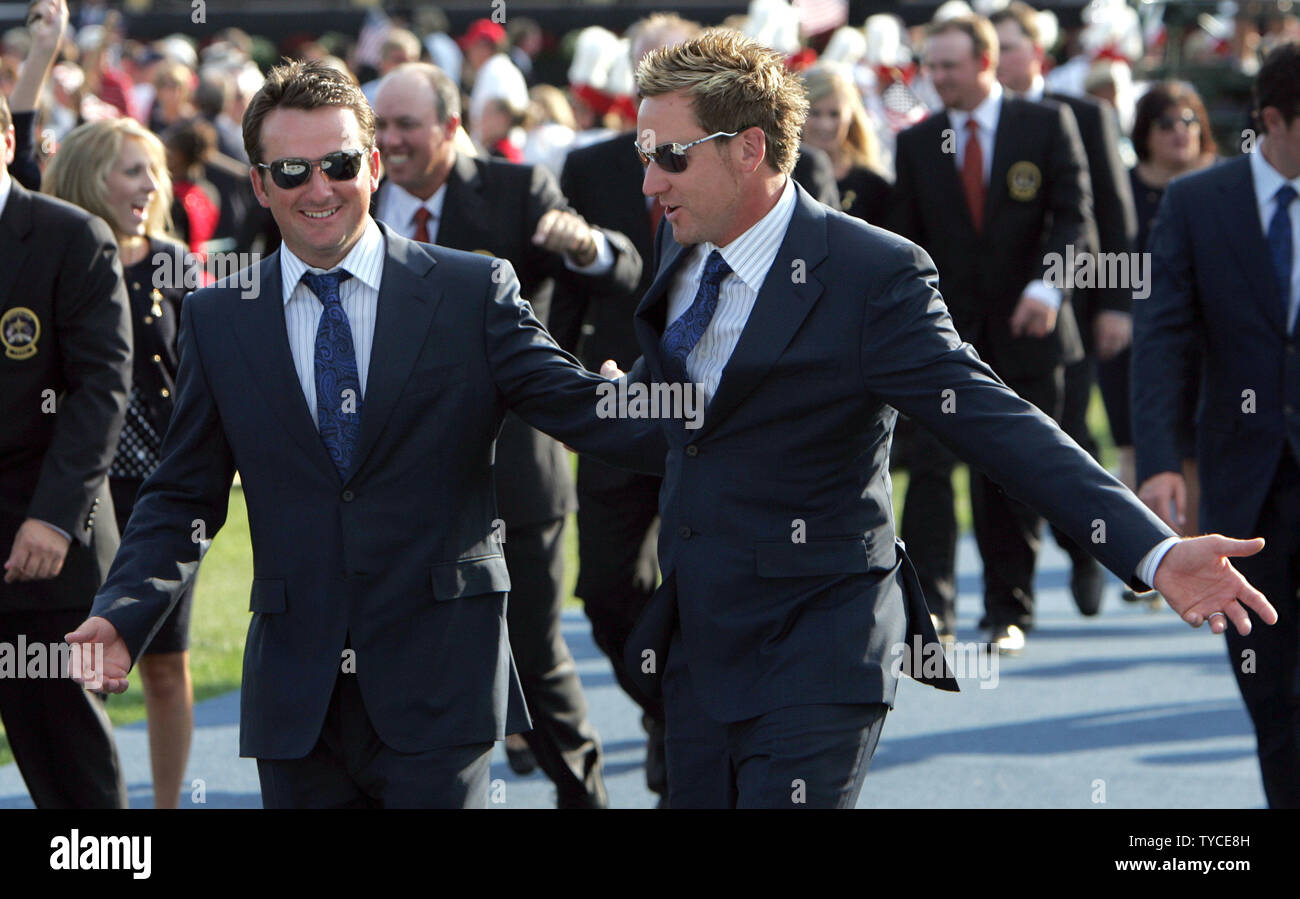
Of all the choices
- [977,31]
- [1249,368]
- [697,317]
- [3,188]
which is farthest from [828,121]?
[697,317]

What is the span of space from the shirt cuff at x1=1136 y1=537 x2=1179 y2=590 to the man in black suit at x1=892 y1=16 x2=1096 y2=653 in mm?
4884

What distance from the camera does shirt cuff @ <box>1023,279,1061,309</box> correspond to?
812 cm

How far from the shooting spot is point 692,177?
3863mm

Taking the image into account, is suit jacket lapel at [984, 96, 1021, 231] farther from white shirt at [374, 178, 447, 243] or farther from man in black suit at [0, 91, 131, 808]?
man in black suit at [0, 91, 131, 808]

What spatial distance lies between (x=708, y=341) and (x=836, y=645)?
0.69 meters

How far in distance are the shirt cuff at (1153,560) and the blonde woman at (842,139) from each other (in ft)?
16.5

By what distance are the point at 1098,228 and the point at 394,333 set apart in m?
5.74

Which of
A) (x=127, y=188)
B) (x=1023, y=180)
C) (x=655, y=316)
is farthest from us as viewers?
(x=1023, y=180)

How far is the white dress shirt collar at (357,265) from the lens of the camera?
3.93 metres

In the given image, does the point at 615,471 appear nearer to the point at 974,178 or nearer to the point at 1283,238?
the point at 1283,238

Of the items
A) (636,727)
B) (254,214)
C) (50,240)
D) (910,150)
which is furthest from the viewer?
(910,150)
